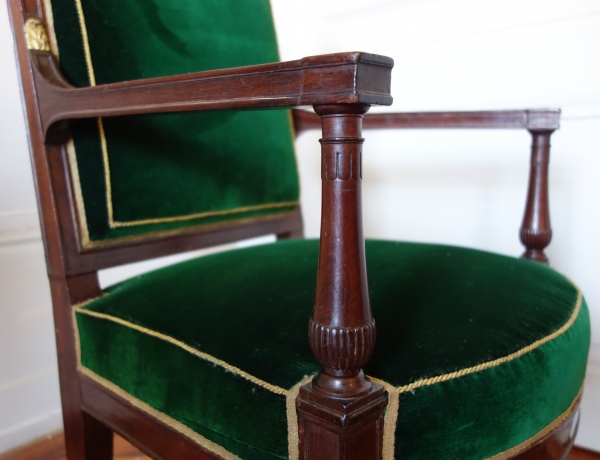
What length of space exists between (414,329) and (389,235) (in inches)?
34.2

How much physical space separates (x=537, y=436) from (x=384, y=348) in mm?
211

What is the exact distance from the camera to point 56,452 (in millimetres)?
1115

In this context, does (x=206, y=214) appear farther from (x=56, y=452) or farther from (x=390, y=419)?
(x=56, y=452)

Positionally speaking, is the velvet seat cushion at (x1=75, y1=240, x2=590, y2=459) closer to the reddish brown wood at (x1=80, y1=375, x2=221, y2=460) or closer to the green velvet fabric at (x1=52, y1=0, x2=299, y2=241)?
the reddish brown wood at (x1=80, y1=375, x2=221, y2=460)

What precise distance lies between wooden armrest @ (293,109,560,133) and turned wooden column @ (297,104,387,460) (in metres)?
0.54

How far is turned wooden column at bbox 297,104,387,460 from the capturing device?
412 mm

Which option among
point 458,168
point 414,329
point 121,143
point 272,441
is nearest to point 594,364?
point 458,168

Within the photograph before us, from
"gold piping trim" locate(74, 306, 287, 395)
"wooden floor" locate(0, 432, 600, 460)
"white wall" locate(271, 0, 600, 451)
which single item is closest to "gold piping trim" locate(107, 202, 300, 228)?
"gold piping trim" locate(74, 306, 287, 395)

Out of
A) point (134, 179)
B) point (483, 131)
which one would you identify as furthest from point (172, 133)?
point (483, 131)

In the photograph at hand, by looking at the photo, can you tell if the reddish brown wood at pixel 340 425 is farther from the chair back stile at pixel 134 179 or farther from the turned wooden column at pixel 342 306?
the chair back stile at pixel 134 179

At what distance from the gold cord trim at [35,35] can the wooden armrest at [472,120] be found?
1.76ft

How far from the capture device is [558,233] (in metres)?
1.15

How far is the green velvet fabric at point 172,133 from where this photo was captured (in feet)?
2.45

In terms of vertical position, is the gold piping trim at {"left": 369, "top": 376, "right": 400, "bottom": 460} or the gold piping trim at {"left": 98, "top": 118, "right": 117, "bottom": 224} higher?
the gold piping trim at {"left": 98, "top": 118, "right": 117, "bottom": 224}
